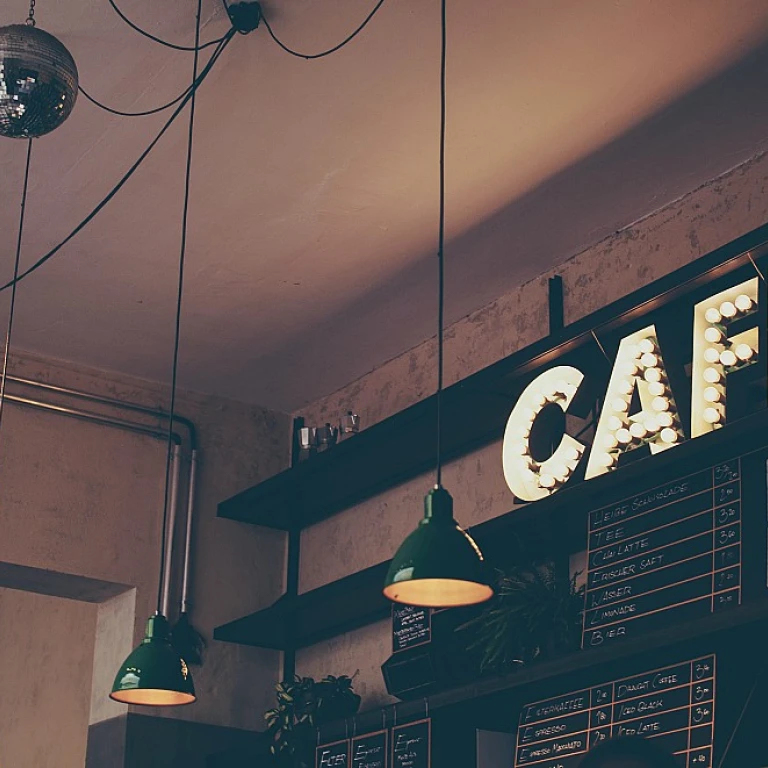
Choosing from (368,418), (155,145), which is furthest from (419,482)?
(155,145)

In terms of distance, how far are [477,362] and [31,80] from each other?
2.64 meters

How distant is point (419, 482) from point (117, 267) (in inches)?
57.7

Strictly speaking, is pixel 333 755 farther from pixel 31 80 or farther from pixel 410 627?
pixel 31 80

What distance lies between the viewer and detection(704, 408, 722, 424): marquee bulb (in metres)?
3.90

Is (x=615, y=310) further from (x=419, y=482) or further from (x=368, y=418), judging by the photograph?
(x=368, y=418)

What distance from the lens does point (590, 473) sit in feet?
13.9

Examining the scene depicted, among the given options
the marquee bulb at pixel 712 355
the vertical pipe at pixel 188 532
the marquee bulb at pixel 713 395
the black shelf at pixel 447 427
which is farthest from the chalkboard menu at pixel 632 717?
the vertical pipe at pixel 188 532

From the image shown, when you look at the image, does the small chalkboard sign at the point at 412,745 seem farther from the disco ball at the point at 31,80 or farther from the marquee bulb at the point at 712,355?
the disco ball at the point at 31,80

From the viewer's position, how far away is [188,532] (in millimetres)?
6090

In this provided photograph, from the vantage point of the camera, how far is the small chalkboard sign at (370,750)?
4801 mm

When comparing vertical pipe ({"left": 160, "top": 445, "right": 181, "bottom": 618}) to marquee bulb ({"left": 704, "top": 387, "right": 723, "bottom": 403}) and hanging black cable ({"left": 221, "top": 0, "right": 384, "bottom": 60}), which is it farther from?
marquee bulb ({"left": 704, "top": 387, "right": 723, "bottom": 403})

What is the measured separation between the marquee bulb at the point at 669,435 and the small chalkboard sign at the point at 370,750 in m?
1.52

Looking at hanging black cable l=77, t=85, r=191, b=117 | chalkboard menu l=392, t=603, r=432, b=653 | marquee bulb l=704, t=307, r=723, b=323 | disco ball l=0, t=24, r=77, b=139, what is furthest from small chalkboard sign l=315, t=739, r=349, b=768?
disco ball l=0, t=24, r=77, b=139

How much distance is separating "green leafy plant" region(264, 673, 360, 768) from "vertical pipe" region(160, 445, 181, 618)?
32.0 inches
